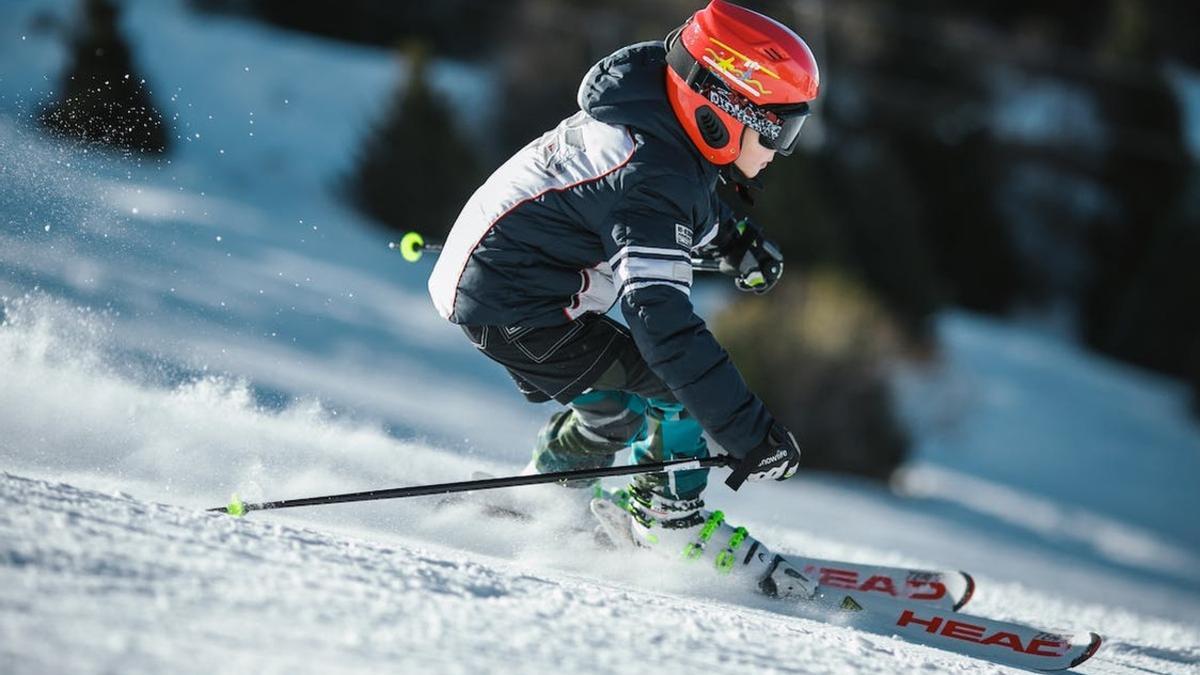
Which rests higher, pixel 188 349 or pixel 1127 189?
pixel 1127 189

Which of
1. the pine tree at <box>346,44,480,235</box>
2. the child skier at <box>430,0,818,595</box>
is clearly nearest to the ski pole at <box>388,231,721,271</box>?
the child skier at <box>430,0,818,595</box>

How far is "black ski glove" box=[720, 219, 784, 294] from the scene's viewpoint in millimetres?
4926

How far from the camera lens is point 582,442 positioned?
4.47m

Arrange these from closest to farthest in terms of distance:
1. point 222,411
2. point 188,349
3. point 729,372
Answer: point 729,372
point 222,411
point 188,349

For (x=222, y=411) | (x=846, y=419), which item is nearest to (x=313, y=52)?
(x=846, y=419)

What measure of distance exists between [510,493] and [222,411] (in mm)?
1256

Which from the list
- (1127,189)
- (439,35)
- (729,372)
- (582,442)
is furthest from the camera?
(1127,189)

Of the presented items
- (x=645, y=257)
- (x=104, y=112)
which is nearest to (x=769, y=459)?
(x=645, y=257)

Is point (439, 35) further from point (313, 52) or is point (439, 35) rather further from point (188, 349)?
point (188, 349)

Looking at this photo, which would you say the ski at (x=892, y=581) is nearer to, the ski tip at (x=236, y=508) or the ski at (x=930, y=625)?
the ski at (x=930, y=625)

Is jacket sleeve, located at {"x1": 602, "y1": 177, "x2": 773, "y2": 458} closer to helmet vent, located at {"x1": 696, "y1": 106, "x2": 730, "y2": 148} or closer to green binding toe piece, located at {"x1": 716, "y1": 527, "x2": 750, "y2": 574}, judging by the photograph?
helmet vent, located at {"x1": 696, "y1": 106, "x2": 730, "y2": 148}

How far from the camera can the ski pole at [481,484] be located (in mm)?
3838

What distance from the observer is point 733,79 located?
3.99 metres

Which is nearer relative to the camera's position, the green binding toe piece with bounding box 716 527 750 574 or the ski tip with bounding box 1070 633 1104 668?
the ski tip with bounding box 1070 633 1104 668
